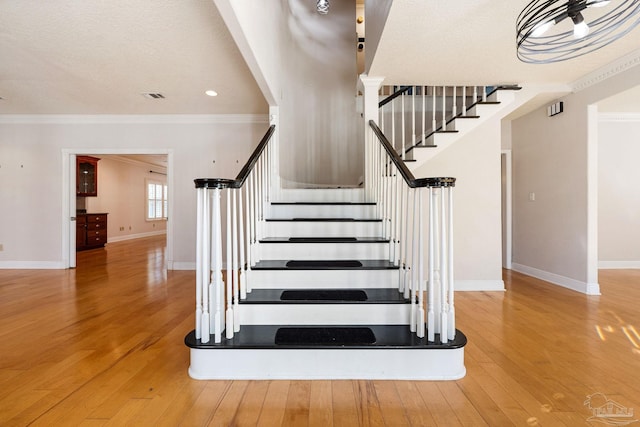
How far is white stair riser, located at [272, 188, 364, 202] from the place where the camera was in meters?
3.81

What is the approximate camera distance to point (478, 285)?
401cm

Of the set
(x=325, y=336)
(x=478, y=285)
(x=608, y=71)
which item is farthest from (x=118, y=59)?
(x=608, y=71)

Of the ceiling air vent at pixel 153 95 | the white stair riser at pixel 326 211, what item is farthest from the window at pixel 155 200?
the white stair riser at pixel 326 211

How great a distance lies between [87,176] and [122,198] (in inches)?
67.4

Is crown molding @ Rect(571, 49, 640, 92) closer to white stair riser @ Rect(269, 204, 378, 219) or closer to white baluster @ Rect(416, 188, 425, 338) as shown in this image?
white stair riser @ Rect(269, 204, 378, 219)

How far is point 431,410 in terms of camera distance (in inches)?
62.6

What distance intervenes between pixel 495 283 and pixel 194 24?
14.6 ft

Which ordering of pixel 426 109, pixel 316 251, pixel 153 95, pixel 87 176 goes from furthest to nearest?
pixel 87 176 < pixel 426 109 < pixel 153 95 < pixel 316 251

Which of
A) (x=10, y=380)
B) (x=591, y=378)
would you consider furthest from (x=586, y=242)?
(x=10, y=380)

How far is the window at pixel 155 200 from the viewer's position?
1079 centimetres

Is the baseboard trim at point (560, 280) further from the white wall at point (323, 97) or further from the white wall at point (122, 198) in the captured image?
the white wall at point (122, 198)

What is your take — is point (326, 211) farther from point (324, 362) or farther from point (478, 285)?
point (478, 285)

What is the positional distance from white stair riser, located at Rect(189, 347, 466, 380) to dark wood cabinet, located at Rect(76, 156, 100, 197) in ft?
25.3

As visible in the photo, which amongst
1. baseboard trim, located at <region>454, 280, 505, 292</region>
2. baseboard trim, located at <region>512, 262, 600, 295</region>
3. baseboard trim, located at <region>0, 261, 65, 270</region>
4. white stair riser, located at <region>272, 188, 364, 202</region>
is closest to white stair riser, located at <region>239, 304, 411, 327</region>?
white stair riser, located at <region>272, 188, 364, 202</region>
